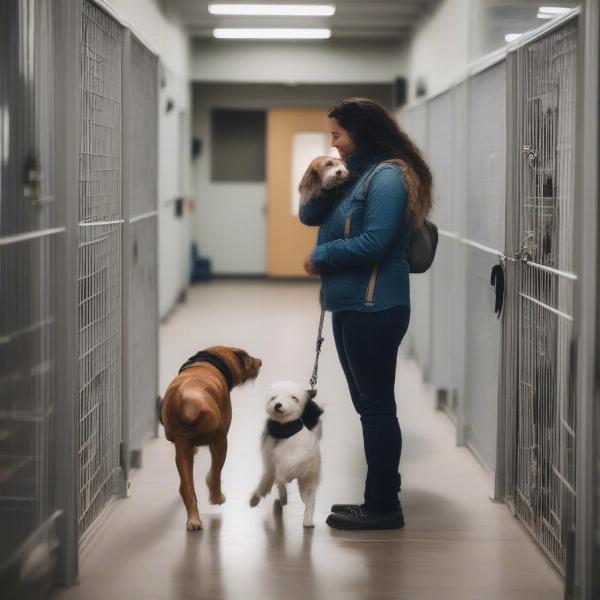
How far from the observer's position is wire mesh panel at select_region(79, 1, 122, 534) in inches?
141

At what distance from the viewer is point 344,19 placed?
10.3m

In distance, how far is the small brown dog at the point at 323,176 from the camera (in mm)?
3676

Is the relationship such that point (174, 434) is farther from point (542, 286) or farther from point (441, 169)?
point (441, 169)

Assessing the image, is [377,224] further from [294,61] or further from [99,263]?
[294,61]

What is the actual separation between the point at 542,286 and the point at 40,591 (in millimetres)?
1841

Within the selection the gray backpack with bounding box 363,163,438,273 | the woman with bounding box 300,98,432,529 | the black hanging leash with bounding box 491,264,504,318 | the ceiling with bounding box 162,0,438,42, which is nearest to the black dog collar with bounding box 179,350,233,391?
the woman with bounding box 300,98,432,529

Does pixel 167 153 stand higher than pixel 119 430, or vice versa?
pixel 167 153

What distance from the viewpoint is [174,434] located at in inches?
143

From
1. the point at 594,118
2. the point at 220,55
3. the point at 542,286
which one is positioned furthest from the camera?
the point at 220,55

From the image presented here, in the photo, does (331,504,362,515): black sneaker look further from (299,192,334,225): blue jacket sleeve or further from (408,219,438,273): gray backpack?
(299,192,334,225): blue jacket sleeve

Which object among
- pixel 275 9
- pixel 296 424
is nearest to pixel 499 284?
pixel 296 424

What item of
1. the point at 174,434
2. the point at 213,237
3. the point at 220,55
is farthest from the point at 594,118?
the point at 213,237

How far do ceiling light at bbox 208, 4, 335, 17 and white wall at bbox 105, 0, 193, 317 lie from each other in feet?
1.58

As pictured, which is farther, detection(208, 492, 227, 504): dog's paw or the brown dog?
detection(208, 492, 227, 504): dog's paw
